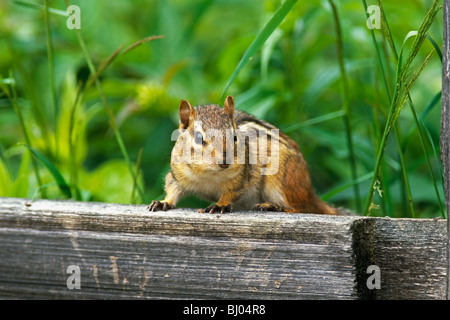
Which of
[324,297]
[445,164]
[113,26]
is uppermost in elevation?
[113,26]

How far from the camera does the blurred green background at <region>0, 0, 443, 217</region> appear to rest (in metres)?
2.67

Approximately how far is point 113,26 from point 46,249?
1926mm

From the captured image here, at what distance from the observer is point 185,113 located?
222 centimetres

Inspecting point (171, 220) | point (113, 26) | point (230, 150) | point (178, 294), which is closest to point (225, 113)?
point (230, 150)

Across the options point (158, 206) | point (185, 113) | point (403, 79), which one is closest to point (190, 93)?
point (185, 113)

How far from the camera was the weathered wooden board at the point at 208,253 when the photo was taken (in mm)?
1614

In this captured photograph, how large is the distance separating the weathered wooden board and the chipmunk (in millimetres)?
310

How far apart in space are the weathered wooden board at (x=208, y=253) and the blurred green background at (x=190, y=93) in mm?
337

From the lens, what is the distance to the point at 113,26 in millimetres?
3537

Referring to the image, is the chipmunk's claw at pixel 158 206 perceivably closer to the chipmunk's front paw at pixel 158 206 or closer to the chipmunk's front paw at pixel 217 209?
the chipmunk's front paw at pixel 158 206

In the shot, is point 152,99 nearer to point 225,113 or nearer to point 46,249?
point 225,113

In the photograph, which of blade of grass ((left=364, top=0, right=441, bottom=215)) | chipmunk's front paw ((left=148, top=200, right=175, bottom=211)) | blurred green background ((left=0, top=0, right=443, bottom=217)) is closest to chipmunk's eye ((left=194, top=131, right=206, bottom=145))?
chipmunk's front paw ((left=148, top=200, right=175, bottom=211))

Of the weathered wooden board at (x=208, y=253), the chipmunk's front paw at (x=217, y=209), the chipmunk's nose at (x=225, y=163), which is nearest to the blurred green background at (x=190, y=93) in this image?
the weathered wooden board at (x=208, y=253)

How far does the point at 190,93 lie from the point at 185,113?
43.3 inches
